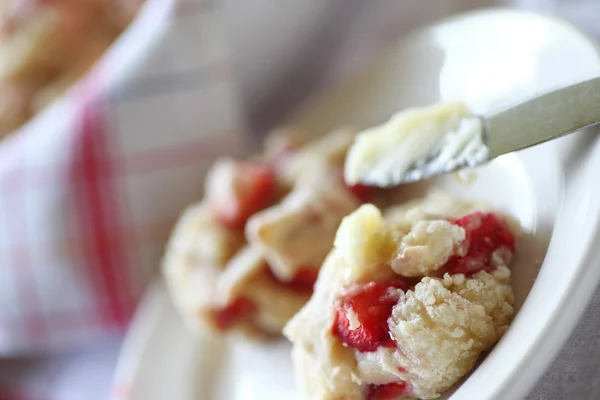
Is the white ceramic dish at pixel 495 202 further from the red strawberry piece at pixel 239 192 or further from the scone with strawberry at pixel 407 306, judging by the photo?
the red strawberry piece at pixel 239 192

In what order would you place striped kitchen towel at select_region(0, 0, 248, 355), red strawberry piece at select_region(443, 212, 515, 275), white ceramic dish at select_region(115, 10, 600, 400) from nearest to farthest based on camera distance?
white ceramic dish at select_region(115, 10, 600, 400), red strawberry piece at select_region(443, 212, 515, 275), striped kitchen towel at select_region(0, 0, 248, 355)

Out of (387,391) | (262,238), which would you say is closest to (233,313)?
(262,238)

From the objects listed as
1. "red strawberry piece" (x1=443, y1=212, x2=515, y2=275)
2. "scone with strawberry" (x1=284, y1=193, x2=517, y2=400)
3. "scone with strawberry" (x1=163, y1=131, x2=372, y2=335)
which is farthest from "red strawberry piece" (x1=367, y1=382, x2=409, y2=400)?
"scone with strawberry" (x1=163, y1=131, x2=372, y2=335)

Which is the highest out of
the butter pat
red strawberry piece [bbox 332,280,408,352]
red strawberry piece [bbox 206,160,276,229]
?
red strawberry piece [bbox 206,160,276,229]

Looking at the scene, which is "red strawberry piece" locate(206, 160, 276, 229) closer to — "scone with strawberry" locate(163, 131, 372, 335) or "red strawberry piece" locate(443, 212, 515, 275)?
"scone with strawberry" locate(163, 131, 372, 335)

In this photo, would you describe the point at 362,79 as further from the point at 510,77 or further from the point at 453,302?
the point at 453,302

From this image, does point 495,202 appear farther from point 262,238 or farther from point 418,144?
point 262,238

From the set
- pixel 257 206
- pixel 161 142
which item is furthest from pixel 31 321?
pixel 257 206

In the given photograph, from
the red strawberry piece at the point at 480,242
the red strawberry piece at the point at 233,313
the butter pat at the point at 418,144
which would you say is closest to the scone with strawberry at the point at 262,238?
the red strawberry piece at the point at 233,313
